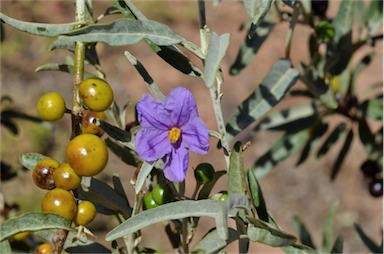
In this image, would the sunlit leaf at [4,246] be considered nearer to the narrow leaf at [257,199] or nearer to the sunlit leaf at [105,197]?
the sunlit leaf at [105,197]

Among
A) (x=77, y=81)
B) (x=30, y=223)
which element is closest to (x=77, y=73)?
(x=77, y=81)

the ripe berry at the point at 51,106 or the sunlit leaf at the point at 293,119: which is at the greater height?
the sunlit leaf at the point at 293,119

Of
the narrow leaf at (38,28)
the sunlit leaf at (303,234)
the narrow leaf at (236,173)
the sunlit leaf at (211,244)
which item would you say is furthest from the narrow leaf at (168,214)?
the sunlit leaf at (303,234)

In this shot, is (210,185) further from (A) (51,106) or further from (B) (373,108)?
(B) (373,108)

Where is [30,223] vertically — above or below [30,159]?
below

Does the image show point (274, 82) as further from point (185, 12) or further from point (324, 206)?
point (185, 12)

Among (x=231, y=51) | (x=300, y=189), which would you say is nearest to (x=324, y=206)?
(x=300, y=189)

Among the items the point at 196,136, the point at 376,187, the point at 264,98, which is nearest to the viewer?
the point at 196,136
